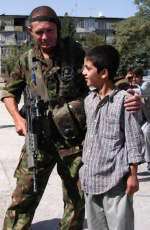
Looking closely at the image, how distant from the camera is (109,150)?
3504 mm

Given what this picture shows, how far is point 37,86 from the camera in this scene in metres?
4.15

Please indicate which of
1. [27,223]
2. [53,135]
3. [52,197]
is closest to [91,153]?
[53,135]

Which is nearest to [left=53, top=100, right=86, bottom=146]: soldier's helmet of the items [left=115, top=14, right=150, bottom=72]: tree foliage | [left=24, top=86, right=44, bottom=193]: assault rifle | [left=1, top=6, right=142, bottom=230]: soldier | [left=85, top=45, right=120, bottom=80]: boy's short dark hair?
[left=1, top=6, right=142, bottom=230]: soldier

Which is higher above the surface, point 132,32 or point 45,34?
point 45,34

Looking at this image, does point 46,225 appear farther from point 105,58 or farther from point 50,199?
point 105,58

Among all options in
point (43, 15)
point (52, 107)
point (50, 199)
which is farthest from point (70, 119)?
point (50, 199)

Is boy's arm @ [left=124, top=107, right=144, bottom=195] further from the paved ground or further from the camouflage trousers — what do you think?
the paved ground

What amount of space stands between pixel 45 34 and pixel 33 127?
641 mm

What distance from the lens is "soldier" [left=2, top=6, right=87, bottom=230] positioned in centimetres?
409

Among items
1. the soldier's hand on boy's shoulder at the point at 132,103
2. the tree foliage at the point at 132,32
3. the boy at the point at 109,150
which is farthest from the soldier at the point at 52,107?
the tree foliage at the point at 132,32

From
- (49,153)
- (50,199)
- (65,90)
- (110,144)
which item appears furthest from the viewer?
(50,199)

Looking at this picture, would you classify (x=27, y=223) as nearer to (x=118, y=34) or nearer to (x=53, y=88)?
(x=53, y=88)

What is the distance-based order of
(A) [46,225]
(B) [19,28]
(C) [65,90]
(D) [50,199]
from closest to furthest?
(C) [65,90] → (A) [46,225] → (D) [50,199] → (B) [19,28]

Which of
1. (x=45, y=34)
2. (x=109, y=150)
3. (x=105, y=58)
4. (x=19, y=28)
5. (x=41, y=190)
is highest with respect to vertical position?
(x=45, y=34)
